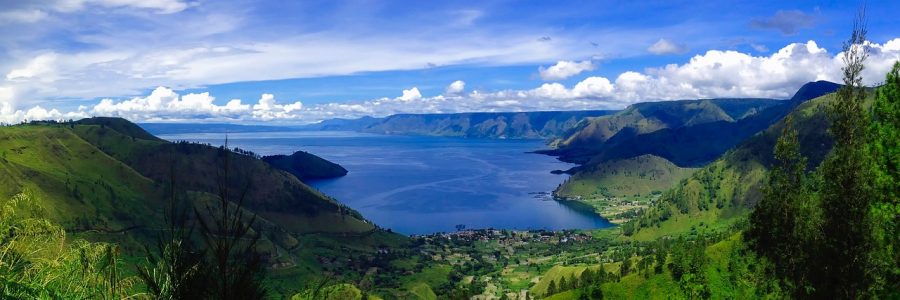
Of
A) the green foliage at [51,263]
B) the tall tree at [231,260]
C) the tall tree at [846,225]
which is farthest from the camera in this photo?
the tall tree at [846,225]

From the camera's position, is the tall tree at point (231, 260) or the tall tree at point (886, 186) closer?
the tall tree at point (231, 260)

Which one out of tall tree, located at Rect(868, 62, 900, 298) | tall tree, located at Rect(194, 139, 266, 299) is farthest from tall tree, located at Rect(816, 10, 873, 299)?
tall tree, located at Rect(194, 139, 266, 299)

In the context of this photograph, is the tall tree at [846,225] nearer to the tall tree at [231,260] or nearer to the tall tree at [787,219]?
the tall tree at [787,219]

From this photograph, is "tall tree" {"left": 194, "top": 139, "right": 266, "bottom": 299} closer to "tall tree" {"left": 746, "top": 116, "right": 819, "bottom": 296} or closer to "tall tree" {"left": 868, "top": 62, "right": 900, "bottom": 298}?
"tall tree" {"left": 746, "top": 116, "right": 819, "bottom": 296}

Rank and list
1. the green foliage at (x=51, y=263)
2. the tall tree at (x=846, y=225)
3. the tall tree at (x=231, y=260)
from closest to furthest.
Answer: the tall tree at (x=231, y=260)
the green foliage at (x=51, y=263)
the tall tree at (x=846, y=225)

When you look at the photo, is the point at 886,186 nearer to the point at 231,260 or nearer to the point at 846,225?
the point at 846,225

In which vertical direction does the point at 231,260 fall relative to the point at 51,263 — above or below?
above

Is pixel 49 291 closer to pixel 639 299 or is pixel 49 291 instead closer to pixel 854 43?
pixel 854 43

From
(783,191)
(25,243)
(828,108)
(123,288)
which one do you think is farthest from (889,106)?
(25,243)

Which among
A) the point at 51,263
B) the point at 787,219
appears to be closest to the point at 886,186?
the point at 787,219

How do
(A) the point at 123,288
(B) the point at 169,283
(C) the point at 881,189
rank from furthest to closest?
(C) the point at 881,189 < (A) the point at 123,288 < (B) the point at 169,283

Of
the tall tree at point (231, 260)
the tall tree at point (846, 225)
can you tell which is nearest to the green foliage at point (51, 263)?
the tall tree at point (231, 260)
